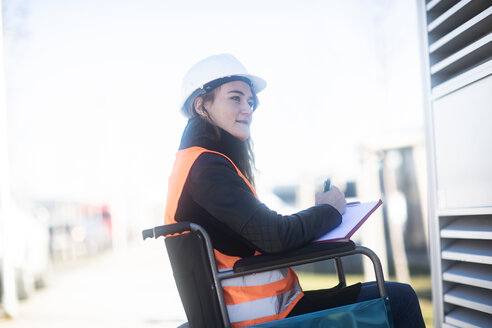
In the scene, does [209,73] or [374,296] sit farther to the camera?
[209,73]

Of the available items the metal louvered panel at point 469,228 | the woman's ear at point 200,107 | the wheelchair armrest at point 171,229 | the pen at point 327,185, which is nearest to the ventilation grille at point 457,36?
the metal louvered panel at point 469,228

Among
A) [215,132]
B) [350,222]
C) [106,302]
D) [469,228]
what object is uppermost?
[215,132]

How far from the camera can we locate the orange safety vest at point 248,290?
5.44ft

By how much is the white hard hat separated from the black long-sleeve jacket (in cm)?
31

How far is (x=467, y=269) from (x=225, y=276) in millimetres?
1271

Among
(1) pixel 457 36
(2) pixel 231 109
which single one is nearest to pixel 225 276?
(2) pixel 231 109

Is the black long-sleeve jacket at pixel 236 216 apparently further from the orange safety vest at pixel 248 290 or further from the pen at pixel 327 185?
the pen at pixel 327 185

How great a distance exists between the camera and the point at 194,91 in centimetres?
200

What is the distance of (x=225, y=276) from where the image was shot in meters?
1.59

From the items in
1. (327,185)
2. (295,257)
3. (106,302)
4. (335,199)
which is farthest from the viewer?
(106,302)

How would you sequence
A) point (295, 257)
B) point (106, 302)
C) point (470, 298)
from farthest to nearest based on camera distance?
1. point (106, 302)
2. point (470, 298)
3. point (295, 257)

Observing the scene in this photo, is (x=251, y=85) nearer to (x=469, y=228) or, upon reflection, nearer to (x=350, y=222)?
(x=350, y=222)

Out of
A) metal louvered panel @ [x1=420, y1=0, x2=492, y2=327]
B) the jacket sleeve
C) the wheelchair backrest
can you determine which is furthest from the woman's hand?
metal louvered panel @ [x1=420, y1=0, x2=492, y2=327]

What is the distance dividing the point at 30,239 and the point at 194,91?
8.29 m
